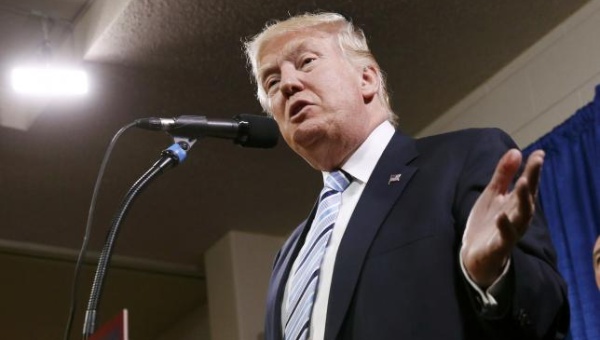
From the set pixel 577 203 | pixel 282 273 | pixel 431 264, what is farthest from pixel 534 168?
pixel 577 203

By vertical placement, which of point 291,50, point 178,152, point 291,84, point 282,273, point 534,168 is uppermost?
point 291,50

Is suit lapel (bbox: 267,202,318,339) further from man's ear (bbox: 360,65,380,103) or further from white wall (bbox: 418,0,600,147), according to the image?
white wall (bbox: 418,0,600,147)

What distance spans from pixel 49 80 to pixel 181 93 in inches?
19.6

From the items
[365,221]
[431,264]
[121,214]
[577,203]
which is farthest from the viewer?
[577,203]

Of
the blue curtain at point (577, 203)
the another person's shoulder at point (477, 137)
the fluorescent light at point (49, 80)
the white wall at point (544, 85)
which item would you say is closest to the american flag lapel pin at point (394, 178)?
the another person's shoulder at point (477, 137)

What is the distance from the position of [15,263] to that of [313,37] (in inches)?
143

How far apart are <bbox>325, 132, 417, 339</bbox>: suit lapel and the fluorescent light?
228cm

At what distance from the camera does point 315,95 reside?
2148mm

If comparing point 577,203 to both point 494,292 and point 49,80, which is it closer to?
point 49,80

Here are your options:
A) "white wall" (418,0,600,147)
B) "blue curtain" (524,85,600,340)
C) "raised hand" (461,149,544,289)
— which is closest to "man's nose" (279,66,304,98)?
"raised hand" (461,149,544,289)

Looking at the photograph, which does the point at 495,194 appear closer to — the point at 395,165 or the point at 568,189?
the point at 395,165

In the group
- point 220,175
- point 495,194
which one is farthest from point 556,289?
point 220,175

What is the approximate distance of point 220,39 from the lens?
3.80 meters

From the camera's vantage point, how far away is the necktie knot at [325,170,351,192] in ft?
6.48
